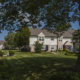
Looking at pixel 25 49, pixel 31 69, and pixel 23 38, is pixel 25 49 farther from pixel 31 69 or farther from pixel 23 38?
pixel 31 69

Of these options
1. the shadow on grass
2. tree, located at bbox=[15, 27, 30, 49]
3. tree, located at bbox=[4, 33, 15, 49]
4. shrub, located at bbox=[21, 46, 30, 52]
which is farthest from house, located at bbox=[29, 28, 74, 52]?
the shadow on grass

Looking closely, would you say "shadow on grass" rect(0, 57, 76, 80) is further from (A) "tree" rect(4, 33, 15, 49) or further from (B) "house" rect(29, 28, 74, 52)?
(A) "tree" rect(4, 33, 15, 49)

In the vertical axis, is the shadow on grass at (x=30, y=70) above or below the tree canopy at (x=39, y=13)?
below

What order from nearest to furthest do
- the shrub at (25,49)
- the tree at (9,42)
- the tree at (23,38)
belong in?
the tree at (23,38), the shrub at (25,49), the tree at (9,42)

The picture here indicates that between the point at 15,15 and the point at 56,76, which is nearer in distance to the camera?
the point at 56,76

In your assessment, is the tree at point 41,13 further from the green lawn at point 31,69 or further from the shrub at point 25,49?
the shrub at point 25,49

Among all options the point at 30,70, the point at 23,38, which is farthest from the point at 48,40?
the point at 30,70

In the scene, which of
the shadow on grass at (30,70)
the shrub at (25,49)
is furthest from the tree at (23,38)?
the shadow on grass at (30,70)

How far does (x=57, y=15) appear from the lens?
11203 mm

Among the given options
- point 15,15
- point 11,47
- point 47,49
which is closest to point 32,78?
point 15,15

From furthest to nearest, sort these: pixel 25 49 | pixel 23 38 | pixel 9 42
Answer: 1. pixel 9 42
2. pixel 25 49
3. pixel 23 38

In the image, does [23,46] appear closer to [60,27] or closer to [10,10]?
[60,27]

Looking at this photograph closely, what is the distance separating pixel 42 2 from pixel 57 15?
12.3 ft

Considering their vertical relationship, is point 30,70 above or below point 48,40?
below
